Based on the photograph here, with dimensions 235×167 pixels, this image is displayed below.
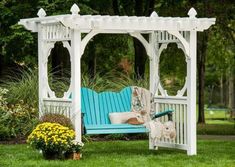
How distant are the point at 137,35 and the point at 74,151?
2877 mm

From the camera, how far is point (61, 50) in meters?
19.8

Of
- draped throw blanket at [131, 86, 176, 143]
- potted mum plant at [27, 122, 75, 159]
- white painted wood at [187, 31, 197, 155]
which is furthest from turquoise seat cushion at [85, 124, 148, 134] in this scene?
white painted wood at [187, 31, 197, 155]

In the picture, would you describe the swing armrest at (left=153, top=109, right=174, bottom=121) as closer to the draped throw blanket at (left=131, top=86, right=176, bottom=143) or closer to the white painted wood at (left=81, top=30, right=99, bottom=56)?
the draped throw blanket at (left=131, top=86, right=176, bottom=143)

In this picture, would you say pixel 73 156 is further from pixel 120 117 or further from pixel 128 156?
pixel 120 117

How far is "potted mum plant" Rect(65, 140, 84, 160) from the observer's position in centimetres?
1082

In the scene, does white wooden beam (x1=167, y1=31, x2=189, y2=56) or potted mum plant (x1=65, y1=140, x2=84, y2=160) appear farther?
white wooden beam (x1=167, y1=31, x2=189, y2=56)

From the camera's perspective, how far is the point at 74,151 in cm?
1088

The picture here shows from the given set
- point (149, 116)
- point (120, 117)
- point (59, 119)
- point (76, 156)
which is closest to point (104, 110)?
point (120, 117)

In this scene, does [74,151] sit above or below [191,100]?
below

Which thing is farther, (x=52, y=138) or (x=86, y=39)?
(x=86, y=39)

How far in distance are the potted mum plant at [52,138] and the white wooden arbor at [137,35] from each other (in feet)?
1.28

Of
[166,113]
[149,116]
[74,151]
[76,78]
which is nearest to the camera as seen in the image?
[74,151]

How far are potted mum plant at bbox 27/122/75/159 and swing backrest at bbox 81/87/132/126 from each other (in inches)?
49.2

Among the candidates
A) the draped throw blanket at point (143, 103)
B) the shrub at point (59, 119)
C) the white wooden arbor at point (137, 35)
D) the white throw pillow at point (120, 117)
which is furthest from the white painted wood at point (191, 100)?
the shrub at point (59, 119)
